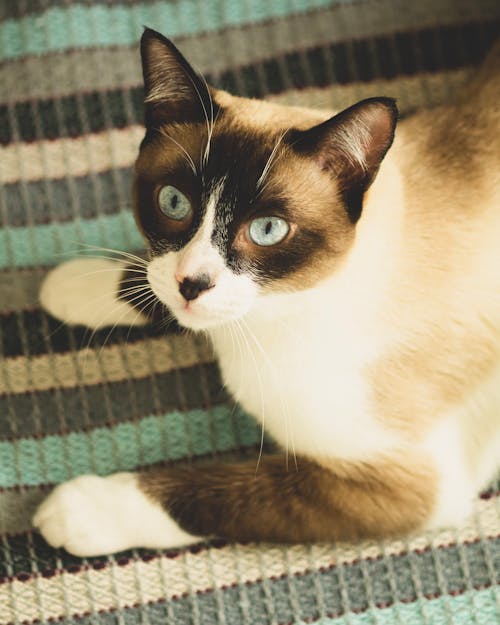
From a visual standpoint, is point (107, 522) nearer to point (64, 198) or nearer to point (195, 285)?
point (195, 285)

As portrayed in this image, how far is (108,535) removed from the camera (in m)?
1.01

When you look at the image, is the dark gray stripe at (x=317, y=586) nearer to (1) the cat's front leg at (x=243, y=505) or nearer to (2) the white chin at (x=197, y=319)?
(1) the cat's front leg at (x=243, y=505)

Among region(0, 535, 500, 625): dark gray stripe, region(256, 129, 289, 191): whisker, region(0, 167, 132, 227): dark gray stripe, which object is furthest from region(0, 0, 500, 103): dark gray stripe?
region(0, 535, 500, 625): dark gray stripe

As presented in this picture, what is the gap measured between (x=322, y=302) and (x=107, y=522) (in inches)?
18.2

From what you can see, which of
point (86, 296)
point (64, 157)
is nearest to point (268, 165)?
point (86, 296)

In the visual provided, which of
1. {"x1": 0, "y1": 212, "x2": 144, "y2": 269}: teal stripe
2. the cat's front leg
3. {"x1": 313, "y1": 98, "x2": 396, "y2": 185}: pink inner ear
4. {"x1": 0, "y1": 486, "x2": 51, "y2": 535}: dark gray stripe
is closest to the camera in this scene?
{"x1": 313, "y1": 98, "x2": 396, "y2": 185}: pink inner ear

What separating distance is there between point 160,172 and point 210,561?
60cm

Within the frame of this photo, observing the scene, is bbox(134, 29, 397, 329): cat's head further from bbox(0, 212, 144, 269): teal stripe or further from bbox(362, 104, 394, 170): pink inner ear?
bbox(0, 212, 144, 269): teal stripe

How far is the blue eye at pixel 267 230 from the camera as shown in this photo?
0.80 m

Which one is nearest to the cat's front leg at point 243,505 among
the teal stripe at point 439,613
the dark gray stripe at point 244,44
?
the teal stripe at point 439,613

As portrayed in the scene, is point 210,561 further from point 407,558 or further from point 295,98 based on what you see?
point 295,98

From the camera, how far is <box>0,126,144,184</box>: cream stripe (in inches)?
49.0

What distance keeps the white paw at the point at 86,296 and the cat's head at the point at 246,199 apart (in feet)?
1.04

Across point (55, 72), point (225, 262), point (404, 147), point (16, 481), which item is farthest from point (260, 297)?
point (55, 72)
